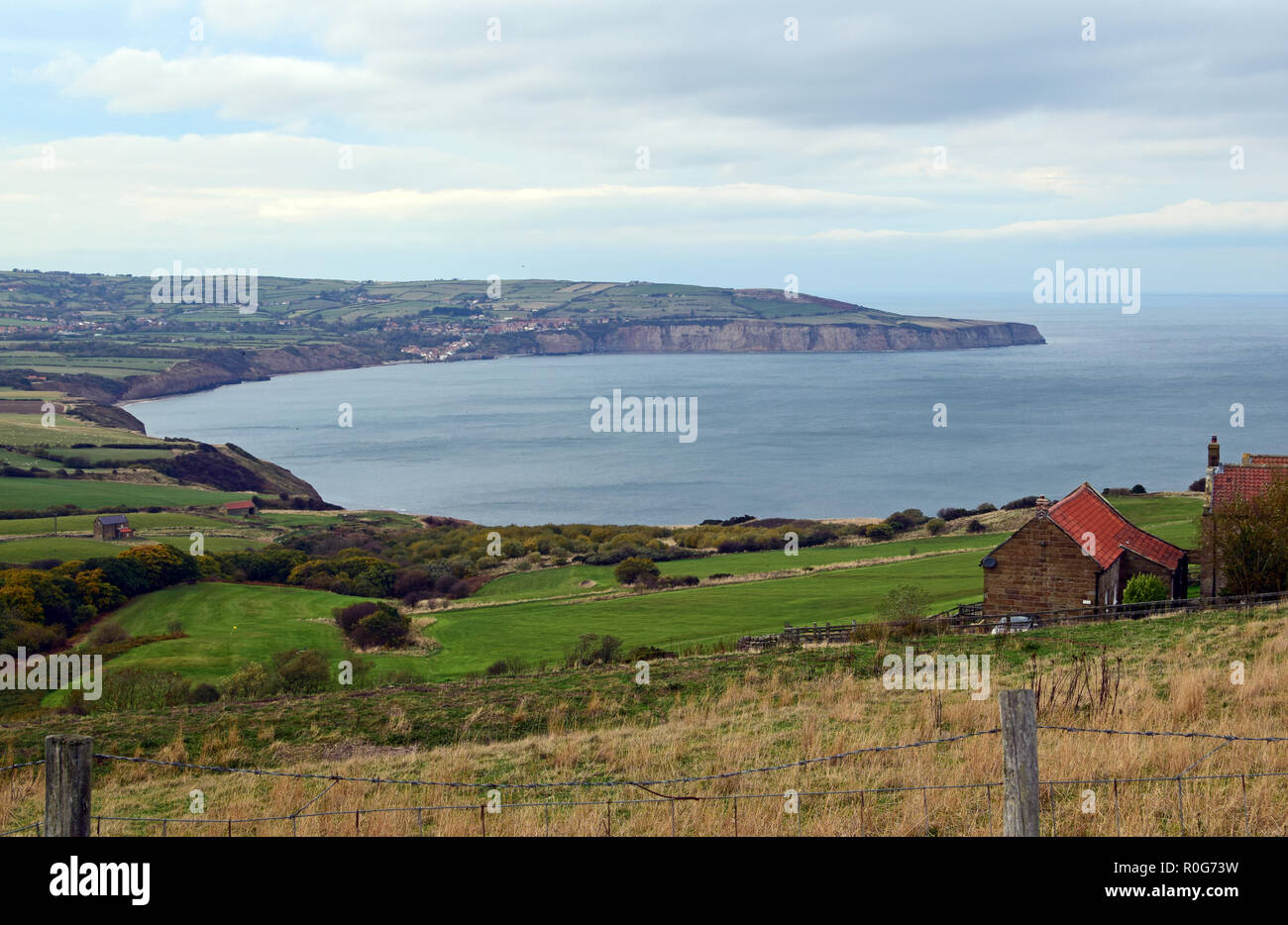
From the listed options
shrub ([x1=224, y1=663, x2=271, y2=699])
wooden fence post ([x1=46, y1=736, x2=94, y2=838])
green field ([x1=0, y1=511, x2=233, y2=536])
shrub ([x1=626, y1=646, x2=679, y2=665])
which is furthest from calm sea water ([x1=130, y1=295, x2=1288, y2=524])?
wooden fence post ([x1=46, y1=736, x2=94, y2=838])

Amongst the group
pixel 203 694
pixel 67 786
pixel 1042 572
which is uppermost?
pixel 67 786

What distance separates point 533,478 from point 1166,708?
10865 cm

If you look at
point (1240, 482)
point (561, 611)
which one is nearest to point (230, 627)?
point (561, 611)

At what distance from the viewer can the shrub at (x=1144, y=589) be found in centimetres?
3247

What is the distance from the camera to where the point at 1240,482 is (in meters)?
35.4

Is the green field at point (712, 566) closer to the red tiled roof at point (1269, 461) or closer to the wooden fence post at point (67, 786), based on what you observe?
the red tiled roof at point (1269, 461)

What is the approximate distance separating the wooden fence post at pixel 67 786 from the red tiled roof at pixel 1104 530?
3115 centimetres

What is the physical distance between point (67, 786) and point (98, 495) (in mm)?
88660

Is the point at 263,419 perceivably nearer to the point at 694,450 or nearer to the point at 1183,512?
the point at 694,450

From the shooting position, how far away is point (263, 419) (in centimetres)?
17225

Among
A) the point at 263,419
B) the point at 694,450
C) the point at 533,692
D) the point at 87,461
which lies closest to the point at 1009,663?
the point at 533,692

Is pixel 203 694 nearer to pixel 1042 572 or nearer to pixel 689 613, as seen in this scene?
pixel 689 613

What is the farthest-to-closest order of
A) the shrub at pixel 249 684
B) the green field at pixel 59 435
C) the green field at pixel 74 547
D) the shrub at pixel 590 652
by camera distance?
the green field at pixel 59 435 < the green field at pixel 74 547 < the shrub at pixel 590 652 < the shrub at pixel 249 684

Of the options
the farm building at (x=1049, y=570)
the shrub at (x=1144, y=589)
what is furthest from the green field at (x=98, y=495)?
the shrub at (x=1144, y=589)
